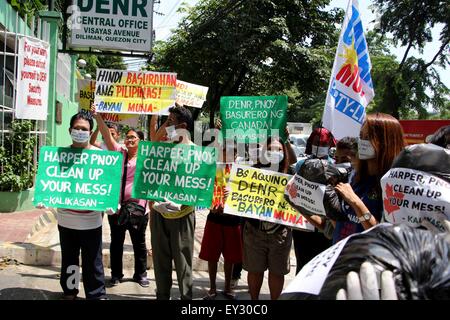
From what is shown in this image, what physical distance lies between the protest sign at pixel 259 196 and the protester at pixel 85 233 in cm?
118

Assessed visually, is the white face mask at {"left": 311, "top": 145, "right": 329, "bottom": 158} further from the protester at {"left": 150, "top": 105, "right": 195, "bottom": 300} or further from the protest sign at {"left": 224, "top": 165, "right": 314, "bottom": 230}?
the protester at {"left": 150, "top": 105, "right": 195, "bottom": 300}

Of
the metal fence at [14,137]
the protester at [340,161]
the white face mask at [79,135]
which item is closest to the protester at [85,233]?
the white face mask at [79,135]

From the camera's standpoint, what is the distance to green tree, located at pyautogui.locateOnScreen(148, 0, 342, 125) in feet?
57.0

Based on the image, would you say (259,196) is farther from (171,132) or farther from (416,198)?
(416,198)

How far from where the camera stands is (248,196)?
14.6 feet

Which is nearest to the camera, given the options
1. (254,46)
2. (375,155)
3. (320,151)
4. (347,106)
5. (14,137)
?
(375,155)

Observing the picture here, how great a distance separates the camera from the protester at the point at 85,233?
4172 mm

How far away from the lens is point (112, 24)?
29.8 feet

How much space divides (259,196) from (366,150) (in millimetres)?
1755

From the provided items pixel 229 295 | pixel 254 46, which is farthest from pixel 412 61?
pixel 229 295

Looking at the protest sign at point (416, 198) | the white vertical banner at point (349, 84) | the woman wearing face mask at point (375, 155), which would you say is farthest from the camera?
the white vertical banner at point (349, 84)

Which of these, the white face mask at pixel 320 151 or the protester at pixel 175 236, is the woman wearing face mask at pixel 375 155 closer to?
the white face mask at pixel 320 151

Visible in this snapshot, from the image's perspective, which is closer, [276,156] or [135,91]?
[276,156]
